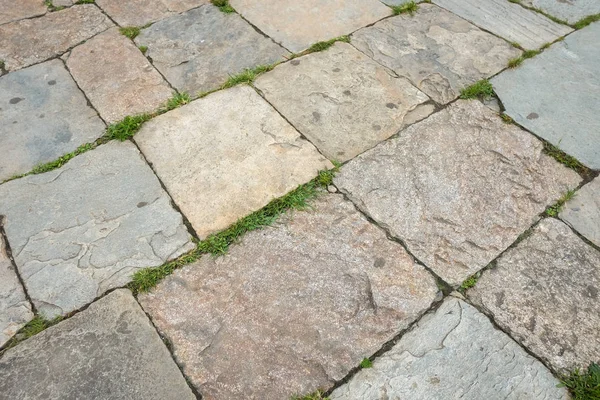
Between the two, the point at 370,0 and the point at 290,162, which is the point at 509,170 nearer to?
the point at 290,162

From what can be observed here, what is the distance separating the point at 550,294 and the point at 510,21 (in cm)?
218

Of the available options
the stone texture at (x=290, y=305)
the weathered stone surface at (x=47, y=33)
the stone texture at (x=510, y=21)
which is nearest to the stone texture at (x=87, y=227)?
the stone texture at (x=290, y=305)

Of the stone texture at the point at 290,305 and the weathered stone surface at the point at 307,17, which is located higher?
the weathered stone surface at the point at 307,17

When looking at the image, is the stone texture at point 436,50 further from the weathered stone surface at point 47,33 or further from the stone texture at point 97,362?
the stone texture at point 97,362

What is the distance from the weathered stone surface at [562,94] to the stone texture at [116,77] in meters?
2.09

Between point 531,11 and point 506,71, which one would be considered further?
point 531,11

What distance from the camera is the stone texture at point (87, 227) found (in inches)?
81.9

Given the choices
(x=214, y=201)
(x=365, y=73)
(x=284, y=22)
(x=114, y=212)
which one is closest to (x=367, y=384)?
(x=214, y=201)

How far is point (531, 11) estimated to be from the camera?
3473mm

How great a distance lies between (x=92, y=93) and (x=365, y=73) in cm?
167

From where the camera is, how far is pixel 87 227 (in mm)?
2258

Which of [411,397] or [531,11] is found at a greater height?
[531,11]

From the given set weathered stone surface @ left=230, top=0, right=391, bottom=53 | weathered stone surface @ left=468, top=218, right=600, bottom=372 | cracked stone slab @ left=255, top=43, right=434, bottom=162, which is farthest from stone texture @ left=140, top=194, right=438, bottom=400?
weathered stone surface @ left=230, top=0, right=391, bottom=53

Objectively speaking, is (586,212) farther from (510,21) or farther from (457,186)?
(510,21)
